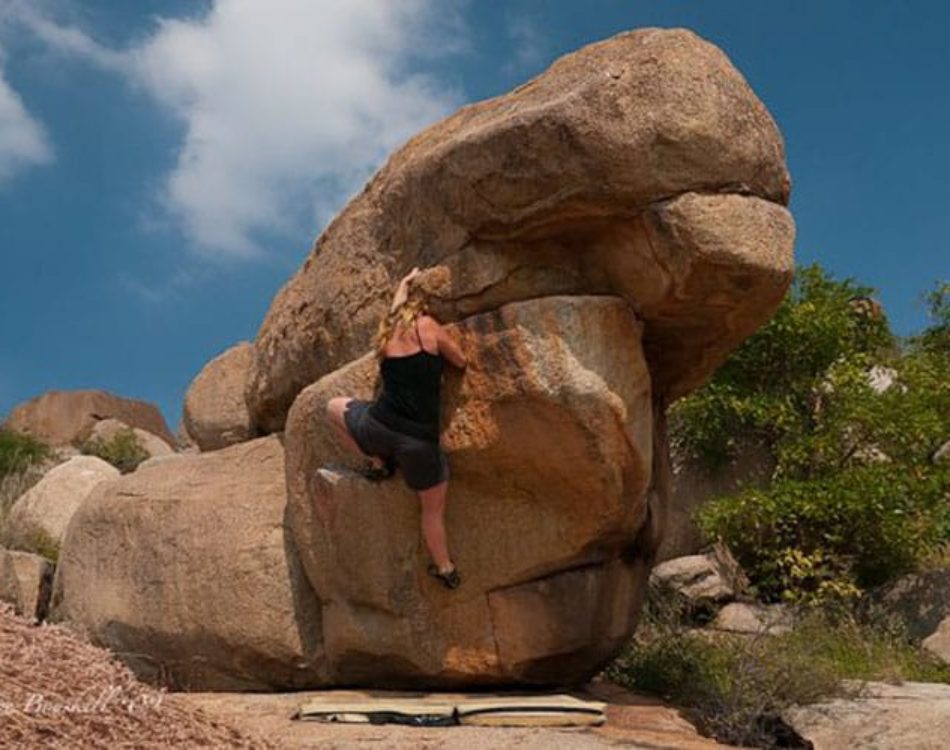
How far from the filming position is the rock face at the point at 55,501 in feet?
53.6

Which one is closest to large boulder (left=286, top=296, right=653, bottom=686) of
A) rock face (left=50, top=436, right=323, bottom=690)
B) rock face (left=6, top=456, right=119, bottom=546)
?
rock face (left=50, top=436, right=323, bottom=690)

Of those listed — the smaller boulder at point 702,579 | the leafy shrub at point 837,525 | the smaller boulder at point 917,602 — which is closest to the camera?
the smaller boulder at point 917,602

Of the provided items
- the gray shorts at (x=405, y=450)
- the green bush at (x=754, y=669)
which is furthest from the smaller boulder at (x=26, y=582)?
the green bush at (x=754, y=669)

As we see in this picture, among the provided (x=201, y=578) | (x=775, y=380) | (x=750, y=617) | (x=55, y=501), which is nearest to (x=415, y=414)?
(x=201, y=578)

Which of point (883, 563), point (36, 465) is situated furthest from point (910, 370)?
point (36, 465)

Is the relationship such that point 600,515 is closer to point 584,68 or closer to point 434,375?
point 434,375

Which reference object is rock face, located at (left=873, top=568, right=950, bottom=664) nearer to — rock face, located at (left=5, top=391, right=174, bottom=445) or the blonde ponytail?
the blonde ponytail

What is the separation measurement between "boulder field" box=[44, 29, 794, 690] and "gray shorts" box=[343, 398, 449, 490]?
0.13 metres

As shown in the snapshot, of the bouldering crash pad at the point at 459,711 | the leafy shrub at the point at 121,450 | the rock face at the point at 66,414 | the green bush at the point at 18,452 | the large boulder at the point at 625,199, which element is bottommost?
the bouldering crash pad at the point at 459,711

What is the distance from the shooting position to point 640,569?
875cm

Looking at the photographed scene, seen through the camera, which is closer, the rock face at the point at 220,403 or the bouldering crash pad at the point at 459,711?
the bouldering crash pad at the point at 459,711

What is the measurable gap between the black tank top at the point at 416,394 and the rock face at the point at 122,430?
24.9m

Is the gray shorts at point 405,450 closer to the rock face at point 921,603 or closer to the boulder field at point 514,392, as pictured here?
the boulder field at point 514,392

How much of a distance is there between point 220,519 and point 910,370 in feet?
33.9
